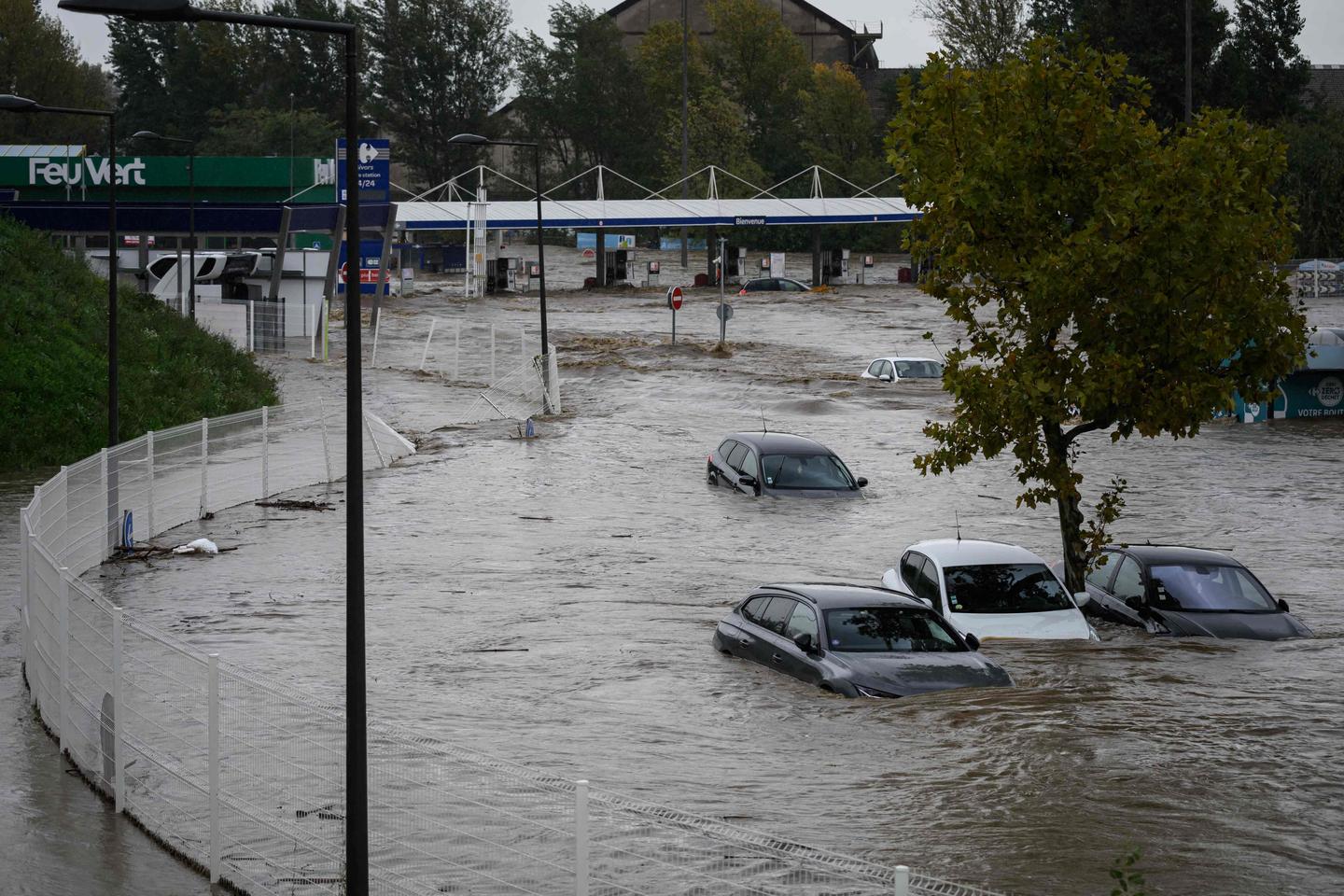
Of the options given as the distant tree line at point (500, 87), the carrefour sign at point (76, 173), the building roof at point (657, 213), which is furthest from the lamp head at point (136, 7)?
the distant tree line at point (500, 87)

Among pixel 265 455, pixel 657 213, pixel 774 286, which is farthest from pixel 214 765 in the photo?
pixel 657 213

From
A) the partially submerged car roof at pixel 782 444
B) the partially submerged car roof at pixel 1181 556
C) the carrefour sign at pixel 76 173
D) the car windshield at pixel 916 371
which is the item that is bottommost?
the partially submerged car roof at pixel 1181 556

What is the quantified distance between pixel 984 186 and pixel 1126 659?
535 centimetres

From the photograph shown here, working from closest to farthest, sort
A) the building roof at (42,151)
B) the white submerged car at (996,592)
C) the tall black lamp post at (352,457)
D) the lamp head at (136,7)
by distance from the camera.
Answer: the lamp head at (136,7) < the tall black lamp post at (352,457) < the white submerged car at (996,592) < the building roof at (42,151)

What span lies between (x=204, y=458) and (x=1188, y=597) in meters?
16.0

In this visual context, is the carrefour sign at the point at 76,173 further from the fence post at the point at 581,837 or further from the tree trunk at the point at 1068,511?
the fence post at the point at 581,837

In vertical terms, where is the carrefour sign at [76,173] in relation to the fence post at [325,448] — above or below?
above

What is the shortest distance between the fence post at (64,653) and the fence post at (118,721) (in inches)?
38.2

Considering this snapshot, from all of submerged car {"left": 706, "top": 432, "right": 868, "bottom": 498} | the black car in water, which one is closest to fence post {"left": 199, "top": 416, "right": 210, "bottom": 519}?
submerged car {"left": 706, "top": 432, "right": 868, "bottom": 498}

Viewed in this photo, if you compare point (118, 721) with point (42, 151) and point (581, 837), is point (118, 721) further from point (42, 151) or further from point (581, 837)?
point (42, 151)

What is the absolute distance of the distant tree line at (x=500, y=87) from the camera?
114 meters

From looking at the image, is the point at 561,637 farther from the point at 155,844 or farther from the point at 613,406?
the point at 613,406

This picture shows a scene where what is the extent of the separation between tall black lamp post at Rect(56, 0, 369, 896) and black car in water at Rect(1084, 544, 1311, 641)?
10.5 meters

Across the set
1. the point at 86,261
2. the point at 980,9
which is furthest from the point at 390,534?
the point at 980,9
